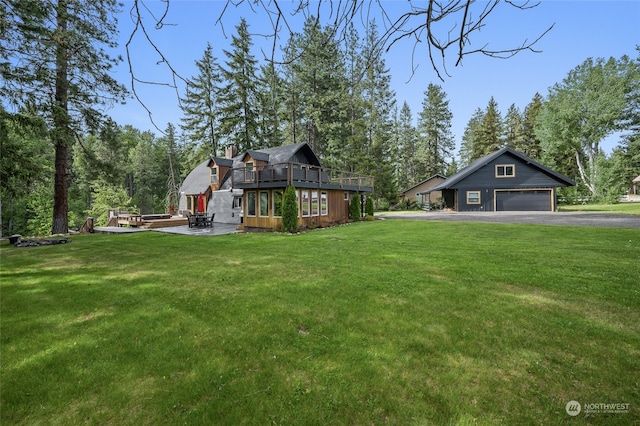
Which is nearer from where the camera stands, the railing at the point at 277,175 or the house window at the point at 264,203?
the railing at the point at 277,175

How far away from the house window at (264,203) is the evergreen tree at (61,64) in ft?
27.3

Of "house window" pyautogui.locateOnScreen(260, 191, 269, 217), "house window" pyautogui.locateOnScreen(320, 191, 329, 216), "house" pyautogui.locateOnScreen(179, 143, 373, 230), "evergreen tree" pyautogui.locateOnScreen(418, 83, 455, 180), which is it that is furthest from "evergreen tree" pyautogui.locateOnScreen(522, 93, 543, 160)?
"house window" pyautogui.locateOnScreen(260, 191, 269, 217)

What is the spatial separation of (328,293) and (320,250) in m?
4.07

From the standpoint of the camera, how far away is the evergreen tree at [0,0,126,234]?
6825 mm

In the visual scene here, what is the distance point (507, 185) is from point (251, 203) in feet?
76.9

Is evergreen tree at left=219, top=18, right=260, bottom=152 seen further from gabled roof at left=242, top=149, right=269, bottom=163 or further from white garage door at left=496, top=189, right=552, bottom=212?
white garage door at left=496, top=189, right=552, bottom=212

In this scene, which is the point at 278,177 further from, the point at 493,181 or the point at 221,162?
the point at 493,181

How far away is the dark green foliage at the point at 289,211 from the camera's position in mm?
14500

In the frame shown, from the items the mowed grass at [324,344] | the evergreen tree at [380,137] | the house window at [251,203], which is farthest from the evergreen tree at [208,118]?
the mowed grass at [324,344]

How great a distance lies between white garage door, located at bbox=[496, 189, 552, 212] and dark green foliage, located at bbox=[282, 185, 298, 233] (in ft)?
71.0

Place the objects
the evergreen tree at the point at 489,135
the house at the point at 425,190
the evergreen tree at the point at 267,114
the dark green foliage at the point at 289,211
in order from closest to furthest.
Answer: the dark green foliage at the point at 289,211 < the evergreen tree at the point at 267,114 < the house at the point at 425,190 < the evergreen tree at the point at 489,135

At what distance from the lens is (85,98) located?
13648mm

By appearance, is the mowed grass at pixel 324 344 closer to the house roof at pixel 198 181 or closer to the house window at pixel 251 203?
the house window at pixel 251 203

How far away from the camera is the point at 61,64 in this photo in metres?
11.6
